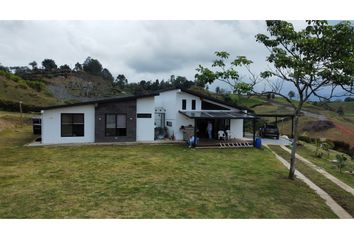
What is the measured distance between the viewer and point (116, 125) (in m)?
20.6

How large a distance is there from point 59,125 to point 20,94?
3468 centimetres

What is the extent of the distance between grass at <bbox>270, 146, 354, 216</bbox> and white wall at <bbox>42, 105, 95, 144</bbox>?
13390mm

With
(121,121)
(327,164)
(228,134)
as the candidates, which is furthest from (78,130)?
(327,164)

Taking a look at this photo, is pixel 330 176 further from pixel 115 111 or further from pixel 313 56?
pixel 115 111

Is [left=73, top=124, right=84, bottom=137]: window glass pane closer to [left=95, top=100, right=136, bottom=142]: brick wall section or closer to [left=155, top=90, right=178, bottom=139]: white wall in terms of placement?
[left=95, top=100, right=136, bottom=142]: brick wall section

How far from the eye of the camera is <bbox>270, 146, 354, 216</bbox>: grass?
9.08 metres

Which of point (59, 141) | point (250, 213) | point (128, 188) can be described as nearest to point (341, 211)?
point (250, 213)

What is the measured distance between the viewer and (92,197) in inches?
330

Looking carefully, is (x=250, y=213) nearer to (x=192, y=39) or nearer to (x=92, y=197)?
(x=92, y=197)

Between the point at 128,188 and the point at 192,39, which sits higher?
the point at 192,39

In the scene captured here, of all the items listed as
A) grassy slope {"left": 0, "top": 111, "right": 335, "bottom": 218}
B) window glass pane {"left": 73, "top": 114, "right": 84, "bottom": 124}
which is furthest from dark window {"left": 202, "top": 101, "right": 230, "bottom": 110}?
window glass pane {"left": 73, "top": 114, "right": 84, "bottom": 124}
